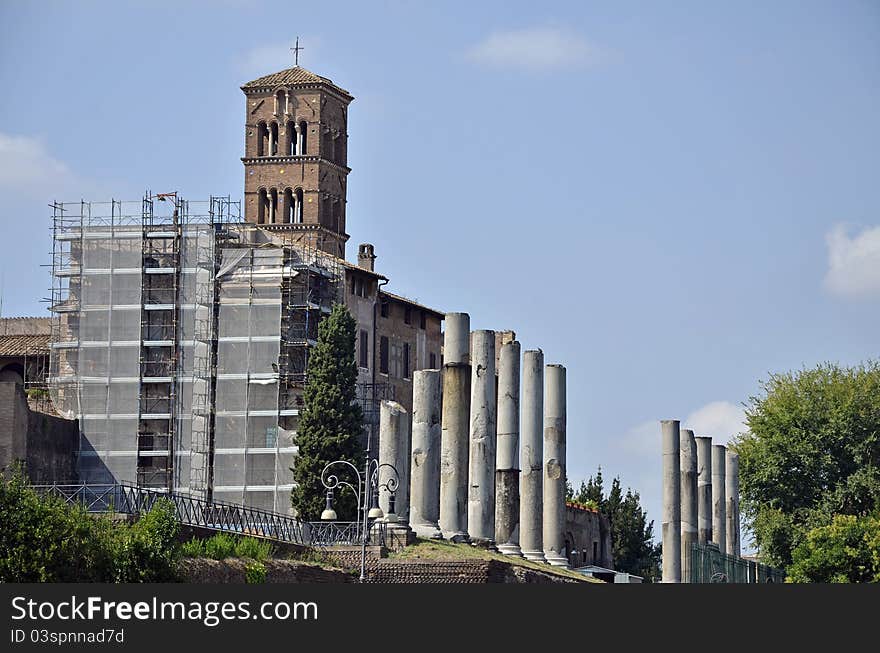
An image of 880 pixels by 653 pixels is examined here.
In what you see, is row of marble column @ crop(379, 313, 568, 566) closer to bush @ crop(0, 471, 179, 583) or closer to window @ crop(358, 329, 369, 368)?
bush @ crop(0, 471, 179, 583)

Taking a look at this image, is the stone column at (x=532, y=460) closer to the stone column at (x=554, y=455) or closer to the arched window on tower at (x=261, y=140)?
the stone column at (x=554, y=455)

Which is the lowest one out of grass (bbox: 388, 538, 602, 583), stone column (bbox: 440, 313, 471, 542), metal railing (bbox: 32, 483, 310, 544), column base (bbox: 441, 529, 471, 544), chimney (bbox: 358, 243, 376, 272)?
grass (bbox: 388, 538, 602, 583)

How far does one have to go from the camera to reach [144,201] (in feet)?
200

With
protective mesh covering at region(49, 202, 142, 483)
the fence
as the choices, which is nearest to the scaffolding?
protective mesh covering at region(49, 202, 142, 483)

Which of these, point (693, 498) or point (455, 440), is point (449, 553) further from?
point (693, 498)

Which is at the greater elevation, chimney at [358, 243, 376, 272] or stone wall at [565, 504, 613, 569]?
chimney at [358, 243, 376, 272]

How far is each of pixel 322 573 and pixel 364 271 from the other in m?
28.0

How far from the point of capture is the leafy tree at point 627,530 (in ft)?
252

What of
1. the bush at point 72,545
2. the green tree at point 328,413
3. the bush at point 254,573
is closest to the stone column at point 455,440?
the green tree at point 328,413

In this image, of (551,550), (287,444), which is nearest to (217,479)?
(287,444)

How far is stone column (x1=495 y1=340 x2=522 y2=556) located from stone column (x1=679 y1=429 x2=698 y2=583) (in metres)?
9.02

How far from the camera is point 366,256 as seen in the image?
→ 7494 centimetres

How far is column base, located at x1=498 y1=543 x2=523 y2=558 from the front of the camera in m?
48.5

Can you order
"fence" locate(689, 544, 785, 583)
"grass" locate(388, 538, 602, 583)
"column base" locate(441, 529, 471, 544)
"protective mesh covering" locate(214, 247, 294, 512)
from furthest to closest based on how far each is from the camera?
"protective mesh covering" locate(214, 247, 294, 512), "fence" locate(689, 544, 785, 583), "column base" locate(441, 529, 471, 544), "grass" locate(388, 538, 602, 583)
